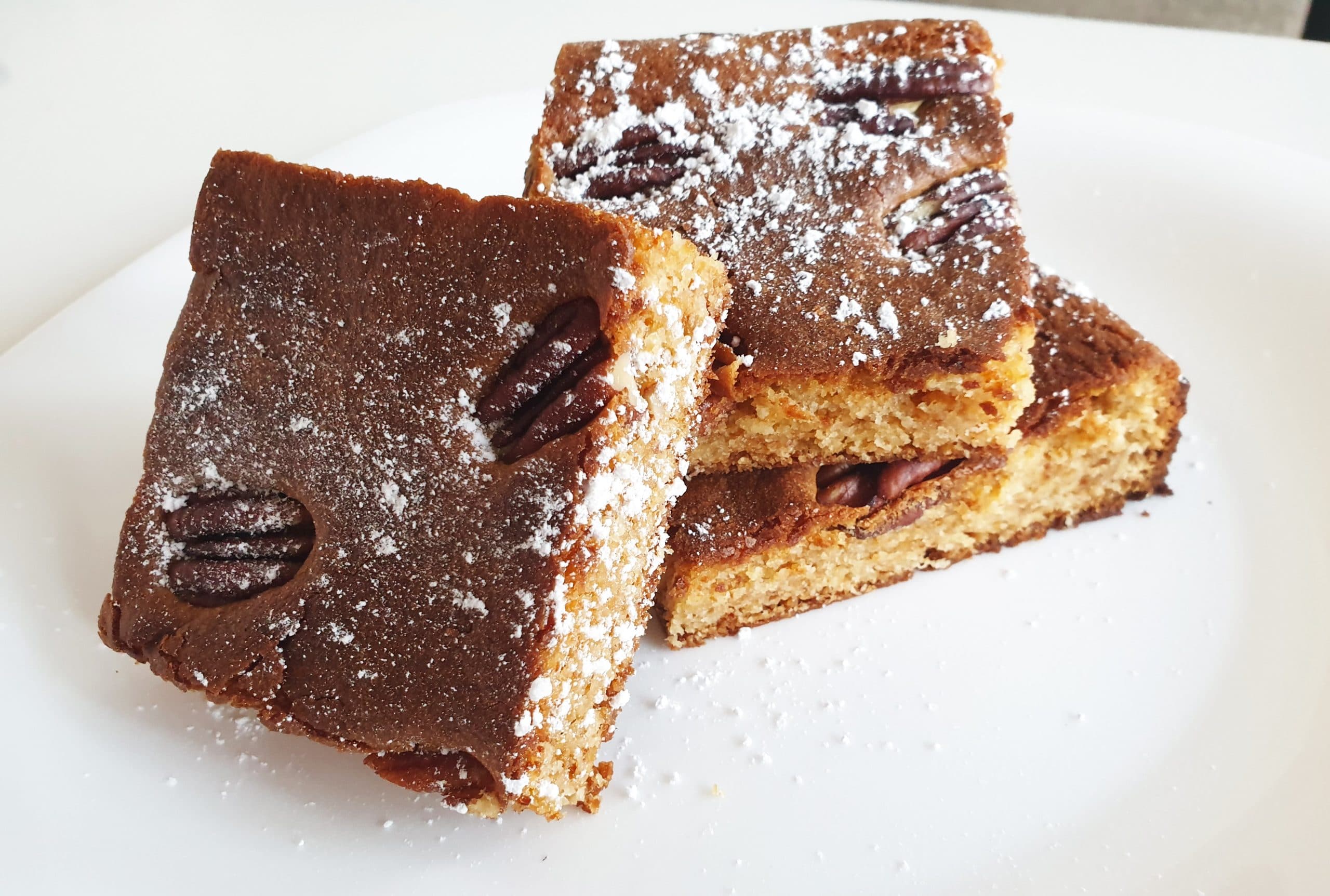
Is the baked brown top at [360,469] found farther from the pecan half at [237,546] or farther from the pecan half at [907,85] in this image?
the pecan half at [907,85]

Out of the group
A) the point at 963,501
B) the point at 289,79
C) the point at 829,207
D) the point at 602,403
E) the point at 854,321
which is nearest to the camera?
the point at 602,403

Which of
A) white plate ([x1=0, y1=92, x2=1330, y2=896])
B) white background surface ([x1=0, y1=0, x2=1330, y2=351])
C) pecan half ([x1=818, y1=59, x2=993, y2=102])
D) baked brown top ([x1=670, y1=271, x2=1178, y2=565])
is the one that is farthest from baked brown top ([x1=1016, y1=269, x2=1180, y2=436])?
white background surface ([x1=0, y1=0, x2=1330, y2=351])

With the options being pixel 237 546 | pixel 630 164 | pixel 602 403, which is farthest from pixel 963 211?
pixel 237 546

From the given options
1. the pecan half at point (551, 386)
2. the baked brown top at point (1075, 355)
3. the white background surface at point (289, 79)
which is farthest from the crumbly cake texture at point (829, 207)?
the white background surface at point (289, 79)

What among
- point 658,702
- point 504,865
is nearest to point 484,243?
point 658,702

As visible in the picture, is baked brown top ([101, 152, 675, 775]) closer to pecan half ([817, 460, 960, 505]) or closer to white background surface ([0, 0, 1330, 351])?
pecan half ([817, 460, 960, 505])

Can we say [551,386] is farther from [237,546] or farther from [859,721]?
[859,721]

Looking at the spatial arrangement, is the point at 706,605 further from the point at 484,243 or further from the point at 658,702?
the point at 484,243
